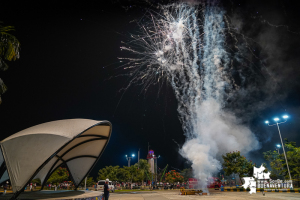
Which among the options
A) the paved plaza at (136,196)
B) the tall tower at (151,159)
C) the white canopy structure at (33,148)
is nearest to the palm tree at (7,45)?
the white canopy structure at (33,148)

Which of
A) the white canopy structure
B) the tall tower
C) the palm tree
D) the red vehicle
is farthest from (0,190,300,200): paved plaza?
the tall tower

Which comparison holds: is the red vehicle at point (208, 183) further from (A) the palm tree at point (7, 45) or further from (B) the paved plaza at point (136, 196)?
(A) the palm tree at point (7, 45)

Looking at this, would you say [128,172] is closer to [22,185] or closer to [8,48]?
[22,185]

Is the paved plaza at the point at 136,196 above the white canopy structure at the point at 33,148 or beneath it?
beneath

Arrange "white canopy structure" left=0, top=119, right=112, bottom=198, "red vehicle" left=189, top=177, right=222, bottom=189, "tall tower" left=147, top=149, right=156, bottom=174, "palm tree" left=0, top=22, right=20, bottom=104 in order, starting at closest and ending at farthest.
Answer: "palm tree" left=0, top=22, right=20, bottom=104 < "white canopy structure" left=0, top=119, right=112, bottom=198 < "red vehicle" left=189, top=177, right=222, bottom=189 < "tall tower" left=147, top=149, right=156, bottom=174

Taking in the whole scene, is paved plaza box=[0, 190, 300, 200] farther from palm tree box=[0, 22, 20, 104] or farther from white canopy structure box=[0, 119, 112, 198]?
palm tree box=[0, 22, 20, 104]

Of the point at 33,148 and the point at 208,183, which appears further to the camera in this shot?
the point at 208,183

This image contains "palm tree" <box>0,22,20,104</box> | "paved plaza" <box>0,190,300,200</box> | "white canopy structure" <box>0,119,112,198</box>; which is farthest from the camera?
"paved plaza" <box>0,190,300,200</box>

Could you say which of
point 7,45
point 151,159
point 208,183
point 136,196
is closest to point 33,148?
point 7,45

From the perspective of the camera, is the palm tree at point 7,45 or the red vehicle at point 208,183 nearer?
the palm tree at point 7,45

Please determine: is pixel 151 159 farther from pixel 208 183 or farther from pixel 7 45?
pixel 7 45

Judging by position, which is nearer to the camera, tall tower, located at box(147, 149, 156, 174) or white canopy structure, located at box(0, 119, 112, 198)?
white canopy structure, located at box(0, 119, 112, 198)

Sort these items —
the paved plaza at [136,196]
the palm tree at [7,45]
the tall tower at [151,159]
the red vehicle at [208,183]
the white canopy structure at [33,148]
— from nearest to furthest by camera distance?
the palm tree at [7,45] < the white canopy structure at [33,148] < the paved plaza at [136,196] < the red vehicle at [208,183] < the tall tower at [151,159]

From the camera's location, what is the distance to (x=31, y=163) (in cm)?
984
